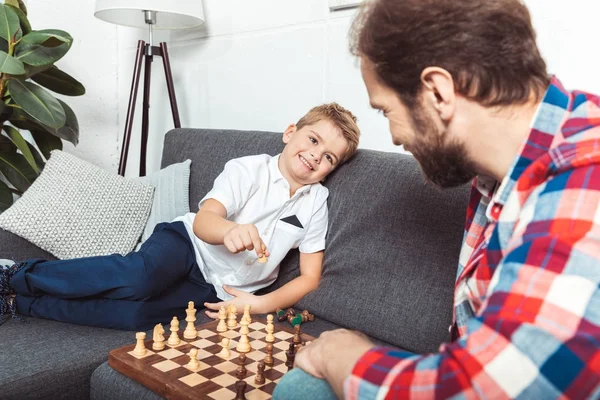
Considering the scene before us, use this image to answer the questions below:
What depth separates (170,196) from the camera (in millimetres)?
2297

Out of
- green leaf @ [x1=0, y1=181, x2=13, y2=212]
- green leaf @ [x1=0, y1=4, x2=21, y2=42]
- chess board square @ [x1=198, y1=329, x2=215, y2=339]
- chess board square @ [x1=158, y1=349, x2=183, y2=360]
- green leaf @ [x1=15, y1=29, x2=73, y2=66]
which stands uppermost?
green leaf @ [x1=0, y1=4, x2=21, y2=42]

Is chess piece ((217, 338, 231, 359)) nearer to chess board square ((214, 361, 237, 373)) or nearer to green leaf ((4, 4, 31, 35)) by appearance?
chess board square ((214, 361, 237, 373))

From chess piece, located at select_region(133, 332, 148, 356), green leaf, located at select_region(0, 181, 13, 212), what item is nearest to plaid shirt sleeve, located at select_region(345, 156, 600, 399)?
chess piece, located at select_region(133, 332, 148, 356)

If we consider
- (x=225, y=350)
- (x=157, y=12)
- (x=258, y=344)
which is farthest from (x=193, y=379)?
(x=157, y=12)

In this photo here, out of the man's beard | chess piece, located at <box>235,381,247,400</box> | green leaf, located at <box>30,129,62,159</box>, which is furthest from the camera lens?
green leaf, located at <box>30,129,62,159</box>

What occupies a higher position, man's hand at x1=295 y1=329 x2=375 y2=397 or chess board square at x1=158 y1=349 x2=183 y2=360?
man's hand at x1=295 y1=329 x2=375 y2=397

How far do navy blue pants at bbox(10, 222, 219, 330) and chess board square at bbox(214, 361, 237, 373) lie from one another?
47 cm

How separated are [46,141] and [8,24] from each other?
2.02 feet

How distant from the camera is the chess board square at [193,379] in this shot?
1.19 m

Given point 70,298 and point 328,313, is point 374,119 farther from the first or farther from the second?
point 70,298

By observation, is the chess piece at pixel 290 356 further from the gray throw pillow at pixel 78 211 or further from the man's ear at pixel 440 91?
the gray throw pillow at pixel 78 211

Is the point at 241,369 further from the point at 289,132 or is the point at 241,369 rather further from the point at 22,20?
the point at 22,20

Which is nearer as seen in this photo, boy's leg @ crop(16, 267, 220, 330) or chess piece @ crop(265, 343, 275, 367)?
chess piece @ crop(265, 343, 275, 367)

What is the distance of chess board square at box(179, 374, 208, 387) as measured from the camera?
1191 mm
